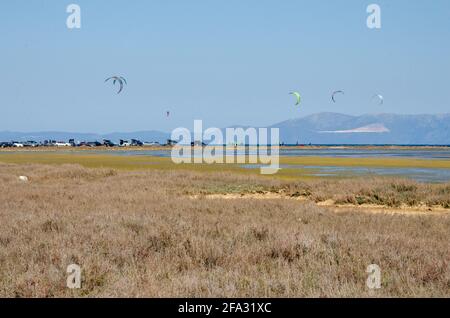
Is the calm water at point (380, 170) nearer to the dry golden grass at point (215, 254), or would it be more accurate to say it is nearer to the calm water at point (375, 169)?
the calm water at point (375, 169)

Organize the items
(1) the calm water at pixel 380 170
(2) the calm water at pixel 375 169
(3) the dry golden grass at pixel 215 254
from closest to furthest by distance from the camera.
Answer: (3) the dry golden grass at pixel 215 254, (1) the calm water at pixel 380 170, (2) the calm water at pixel 375 169

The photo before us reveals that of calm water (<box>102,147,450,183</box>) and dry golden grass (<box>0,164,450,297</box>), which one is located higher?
dry golden grass (<box>0,164,450,297</box>)

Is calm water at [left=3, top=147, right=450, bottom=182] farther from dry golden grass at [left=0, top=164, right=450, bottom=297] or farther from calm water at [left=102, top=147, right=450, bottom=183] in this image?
dry golden grass at [left=0, top=164, right=450, bottom=297]

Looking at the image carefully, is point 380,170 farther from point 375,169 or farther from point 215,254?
point 215,254

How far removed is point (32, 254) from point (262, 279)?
14.1ft

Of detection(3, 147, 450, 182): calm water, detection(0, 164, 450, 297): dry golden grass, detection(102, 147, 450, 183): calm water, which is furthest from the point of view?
detection(3, 147, 450, 182): calm water

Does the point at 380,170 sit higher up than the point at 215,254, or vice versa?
the point at 215,254

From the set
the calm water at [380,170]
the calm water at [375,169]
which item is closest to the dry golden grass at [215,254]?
the calm water at [380,170]

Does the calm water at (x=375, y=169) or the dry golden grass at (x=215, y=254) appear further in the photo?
the calm water at (x=375, y=169)

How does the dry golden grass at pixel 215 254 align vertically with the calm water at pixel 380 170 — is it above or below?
above

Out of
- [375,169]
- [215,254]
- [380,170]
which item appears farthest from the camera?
[375,169]

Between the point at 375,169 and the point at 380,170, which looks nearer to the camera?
the point at 380,170

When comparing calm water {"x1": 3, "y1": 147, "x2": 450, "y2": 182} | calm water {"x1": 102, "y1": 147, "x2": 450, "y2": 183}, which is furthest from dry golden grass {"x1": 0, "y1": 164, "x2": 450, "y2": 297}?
calm water {"x1": 3, "y1": 147, "x2": 450, "y2": 182}

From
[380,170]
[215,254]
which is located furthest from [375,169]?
[215,254]
